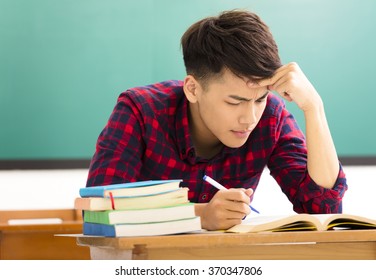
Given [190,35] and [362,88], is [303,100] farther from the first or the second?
[362,88]

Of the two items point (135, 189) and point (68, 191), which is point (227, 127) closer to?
point (135, 189)

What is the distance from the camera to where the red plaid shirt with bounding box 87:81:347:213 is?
2.13 metres

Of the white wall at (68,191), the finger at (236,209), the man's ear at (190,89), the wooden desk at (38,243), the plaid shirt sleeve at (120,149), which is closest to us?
the finger at (236,209)

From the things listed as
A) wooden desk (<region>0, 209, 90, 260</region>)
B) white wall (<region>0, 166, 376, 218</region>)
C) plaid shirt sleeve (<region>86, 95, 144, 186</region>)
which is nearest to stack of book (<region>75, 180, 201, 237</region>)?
plaid shirt sleeve (<region>86, 95, 144, 186</region>)

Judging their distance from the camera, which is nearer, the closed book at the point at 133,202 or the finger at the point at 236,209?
the closed book at the point at 133,202

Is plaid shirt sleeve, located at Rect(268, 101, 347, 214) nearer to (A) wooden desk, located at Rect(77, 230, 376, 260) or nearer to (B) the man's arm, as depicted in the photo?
(B) the man's arm

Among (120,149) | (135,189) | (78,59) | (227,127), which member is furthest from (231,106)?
(78,59)

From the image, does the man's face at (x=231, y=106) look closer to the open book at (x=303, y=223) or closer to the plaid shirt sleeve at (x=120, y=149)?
the plaid shirt sleeve at (x=120, y=149)

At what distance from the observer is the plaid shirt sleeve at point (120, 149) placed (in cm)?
203

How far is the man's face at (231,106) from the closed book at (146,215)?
585 mm

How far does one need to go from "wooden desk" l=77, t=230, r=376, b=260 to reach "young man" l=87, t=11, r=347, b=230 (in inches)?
21.9

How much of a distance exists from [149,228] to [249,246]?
0.67 feet

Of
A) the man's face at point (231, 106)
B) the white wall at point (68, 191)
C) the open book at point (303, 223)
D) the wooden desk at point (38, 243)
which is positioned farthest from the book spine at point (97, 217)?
the white wall at point (68, 191)

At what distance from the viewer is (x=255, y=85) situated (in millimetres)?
2047
